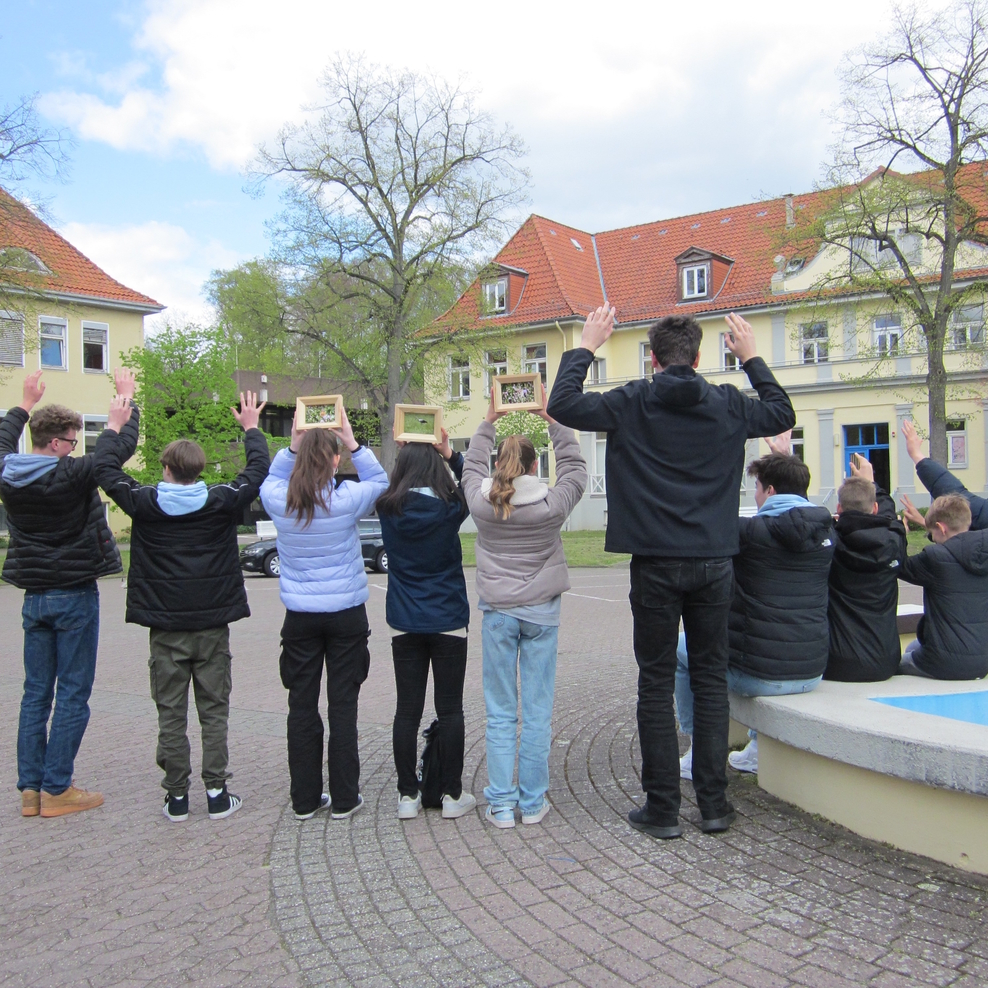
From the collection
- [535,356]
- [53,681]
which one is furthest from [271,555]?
[535,356]

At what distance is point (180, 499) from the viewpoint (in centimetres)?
464

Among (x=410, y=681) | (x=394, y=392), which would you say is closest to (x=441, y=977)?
(x=410, y=681)

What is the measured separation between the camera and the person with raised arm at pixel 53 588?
15.7 feet

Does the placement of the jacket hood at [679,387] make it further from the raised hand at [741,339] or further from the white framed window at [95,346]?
the white framed window at [95,346]

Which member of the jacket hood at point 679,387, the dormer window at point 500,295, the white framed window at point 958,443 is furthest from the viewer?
the dormer window at point 500,295

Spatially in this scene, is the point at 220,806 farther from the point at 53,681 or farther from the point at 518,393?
the point at 518,393

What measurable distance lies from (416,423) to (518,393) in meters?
0.53

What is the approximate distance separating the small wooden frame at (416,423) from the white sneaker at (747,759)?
2.41m

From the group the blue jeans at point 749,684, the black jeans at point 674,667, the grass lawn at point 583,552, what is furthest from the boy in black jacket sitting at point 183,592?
the grass lawn at point 583,552

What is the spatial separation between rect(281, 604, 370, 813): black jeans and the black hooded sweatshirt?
4.69 ft

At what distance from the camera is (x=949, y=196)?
23.7 metres

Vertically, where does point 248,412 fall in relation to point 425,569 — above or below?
above

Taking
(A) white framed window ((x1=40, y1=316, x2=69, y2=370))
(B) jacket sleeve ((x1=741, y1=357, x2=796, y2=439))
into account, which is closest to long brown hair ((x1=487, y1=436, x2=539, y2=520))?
(B) jacket sleeve ((x1=741, y1=357, x2=796, y2=439))

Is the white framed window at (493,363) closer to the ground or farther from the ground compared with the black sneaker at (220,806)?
farther from the ground
